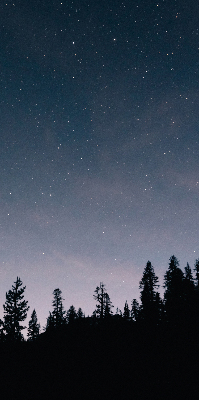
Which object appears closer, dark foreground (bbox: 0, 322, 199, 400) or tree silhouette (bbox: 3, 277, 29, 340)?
dark foreground (bbox: 0, 322, 199, 400)

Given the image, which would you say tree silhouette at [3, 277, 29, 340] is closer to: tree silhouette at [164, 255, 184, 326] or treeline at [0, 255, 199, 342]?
treeline at [0, 255, 199, 342]

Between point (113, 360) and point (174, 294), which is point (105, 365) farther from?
point (174, 294)

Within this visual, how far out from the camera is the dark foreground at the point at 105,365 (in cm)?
1343

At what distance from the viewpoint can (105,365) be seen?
1730cm

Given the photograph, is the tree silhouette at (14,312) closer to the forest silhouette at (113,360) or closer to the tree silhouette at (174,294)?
the forest silhouette at (113,360)

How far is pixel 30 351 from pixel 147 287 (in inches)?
1019

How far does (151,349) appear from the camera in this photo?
2038 centimetres

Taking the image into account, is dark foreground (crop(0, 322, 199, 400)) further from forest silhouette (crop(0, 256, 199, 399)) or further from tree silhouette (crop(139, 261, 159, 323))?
tree silhouette (crop(139, 261, 159, 323))

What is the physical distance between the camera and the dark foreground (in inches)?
529

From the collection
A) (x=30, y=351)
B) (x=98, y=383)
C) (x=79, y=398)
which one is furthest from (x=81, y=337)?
(x=79, y=398)

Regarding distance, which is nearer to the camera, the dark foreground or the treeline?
the dark foreground

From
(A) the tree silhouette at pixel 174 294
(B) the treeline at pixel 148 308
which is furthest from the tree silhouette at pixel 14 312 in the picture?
(A) the tree silhouette at pixel 174 294

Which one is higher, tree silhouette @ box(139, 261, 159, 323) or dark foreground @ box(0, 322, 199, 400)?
tree silhouette @ box(139, 261, 159, 323)

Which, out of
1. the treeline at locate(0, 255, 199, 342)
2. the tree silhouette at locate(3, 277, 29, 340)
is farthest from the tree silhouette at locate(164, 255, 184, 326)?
the tree silhouette at locate(3, 277, 29, 340)
